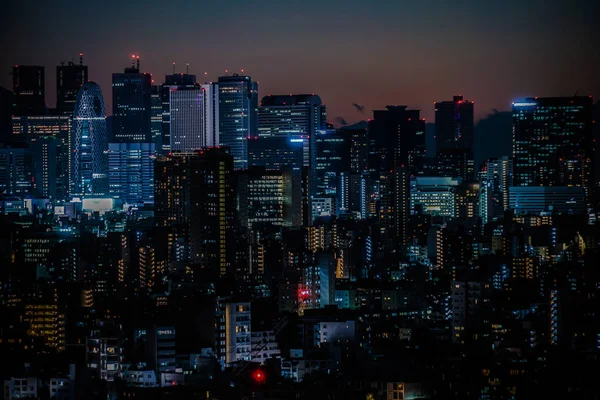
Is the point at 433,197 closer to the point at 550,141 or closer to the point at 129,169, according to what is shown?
the point at 550,141

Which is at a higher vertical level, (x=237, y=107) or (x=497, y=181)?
(x=237, y=107)

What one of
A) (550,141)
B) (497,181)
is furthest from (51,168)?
(550,141)

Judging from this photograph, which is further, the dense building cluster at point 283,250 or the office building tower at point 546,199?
the office building tower at point 546,199

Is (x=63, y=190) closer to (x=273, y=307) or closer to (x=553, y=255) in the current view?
(x=553, y=255)

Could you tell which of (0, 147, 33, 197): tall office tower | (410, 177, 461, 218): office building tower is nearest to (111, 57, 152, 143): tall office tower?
(0, 147, 33, 197): tall office tower

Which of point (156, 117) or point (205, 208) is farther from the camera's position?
point (156, 117)

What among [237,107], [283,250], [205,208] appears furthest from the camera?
[237,107]

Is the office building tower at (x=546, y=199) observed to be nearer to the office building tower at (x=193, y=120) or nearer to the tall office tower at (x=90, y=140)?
the office building tower at (x=193, y=120)

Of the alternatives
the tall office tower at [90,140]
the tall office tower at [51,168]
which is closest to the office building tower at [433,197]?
the tall office tower at [51,168]
